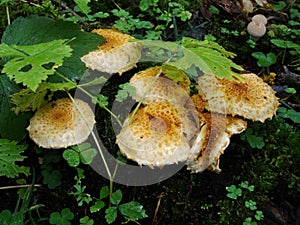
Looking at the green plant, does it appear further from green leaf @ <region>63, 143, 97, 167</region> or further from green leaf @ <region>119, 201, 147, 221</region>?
green leaf @ <region>63, 143, 97, 167</region>

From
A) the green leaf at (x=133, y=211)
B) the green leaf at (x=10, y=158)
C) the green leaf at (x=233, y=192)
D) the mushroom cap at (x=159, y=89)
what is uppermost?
the mushroom cap at (x=159, y=89)

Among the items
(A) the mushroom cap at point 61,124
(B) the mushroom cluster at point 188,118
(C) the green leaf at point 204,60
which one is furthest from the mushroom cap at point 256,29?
(A) the mushroom cap at point 61,124

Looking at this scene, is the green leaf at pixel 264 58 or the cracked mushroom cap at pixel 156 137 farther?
the green leaf at pixel 264 58

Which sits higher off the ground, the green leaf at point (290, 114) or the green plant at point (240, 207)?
the green leaf at point (290, 114)

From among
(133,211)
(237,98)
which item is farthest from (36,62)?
(237,98)

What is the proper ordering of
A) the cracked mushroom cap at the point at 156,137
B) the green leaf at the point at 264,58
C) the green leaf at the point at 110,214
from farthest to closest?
the green leaf at the point at 264,58 → the green leaf at the point at 110,214 → the cracked mushroom cap at the point at 156,137

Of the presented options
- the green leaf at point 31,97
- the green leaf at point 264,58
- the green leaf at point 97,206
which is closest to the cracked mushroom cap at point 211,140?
the green leaf at point 97,206

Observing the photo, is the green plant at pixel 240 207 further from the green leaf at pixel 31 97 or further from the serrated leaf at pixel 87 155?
the green leaf at pixel 31 97

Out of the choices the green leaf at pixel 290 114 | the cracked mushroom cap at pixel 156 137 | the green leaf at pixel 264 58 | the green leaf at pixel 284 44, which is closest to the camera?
the cracked mushroom cap at pixel 156 137
